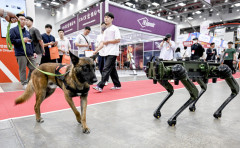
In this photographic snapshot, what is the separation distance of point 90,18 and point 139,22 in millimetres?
2448

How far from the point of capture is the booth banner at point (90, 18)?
644cm

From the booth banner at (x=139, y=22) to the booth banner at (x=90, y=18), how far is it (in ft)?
2.28

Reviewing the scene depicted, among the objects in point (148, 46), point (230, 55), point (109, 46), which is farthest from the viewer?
point (148, 46)

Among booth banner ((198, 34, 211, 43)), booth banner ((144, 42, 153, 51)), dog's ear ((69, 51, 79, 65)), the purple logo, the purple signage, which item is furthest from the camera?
booth banner ((144, 42, 153, 51))

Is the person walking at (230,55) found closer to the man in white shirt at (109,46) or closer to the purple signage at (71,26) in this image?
the man in white shirt at (109,46)

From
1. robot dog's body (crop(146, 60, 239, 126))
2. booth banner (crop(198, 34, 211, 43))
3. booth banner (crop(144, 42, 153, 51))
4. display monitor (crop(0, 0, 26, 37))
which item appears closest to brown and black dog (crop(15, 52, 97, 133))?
robot dog's body (crop(146, 60, 239, 126))

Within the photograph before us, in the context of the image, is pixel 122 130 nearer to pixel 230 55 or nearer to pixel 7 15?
pixel 7 15

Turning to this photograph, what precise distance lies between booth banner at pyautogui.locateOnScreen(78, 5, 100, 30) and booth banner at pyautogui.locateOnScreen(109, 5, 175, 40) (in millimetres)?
694

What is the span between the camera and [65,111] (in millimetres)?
2084

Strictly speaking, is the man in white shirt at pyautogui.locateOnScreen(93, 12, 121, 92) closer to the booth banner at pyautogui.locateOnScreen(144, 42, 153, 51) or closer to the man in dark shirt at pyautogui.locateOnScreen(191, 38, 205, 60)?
the man in dark shirt at pyautogui.locateOnScreen(191, 38, 205, 60)

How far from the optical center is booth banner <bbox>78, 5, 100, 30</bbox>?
6.44 metres

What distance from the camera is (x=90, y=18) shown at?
6.96m

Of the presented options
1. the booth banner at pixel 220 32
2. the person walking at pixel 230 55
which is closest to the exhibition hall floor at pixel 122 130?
the person walking at pixel 230 55

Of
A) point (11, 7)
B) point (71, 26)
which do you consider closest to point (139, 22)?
point (71, 26)
